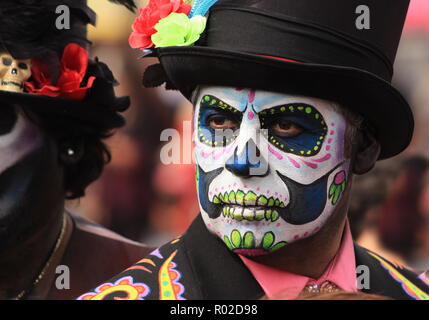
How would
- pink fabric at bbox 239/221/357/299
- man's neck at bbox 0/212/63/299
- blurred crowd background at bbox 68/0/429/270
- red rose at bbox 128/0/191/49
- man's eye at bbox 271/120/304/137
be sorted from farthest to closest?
blurred crowd background at bbox 68/0/429/270, man's neck at bbox 0/212/63/299, red rose at bbox 128/0/191/49, pink fabric at bbox 239/221/357/299, man's eye at bbox 271/120/304/137

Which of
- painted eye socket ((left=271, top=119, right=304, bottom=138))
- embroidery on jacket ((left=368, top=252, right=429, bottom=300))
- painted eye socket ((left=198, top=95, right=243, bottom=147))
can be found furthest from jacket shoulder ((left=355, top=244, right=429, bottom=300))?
painted eye socket ((left=198, top=95, right=243, bottom=147))

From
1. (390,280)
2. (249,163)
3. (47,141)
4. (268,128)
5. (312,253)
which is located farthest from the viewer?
(47,141)

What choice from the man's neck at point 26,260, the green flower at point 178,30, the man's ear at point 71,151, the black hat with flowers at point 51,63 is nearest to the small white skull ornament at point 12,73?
the black hat with flowers at point 51,63

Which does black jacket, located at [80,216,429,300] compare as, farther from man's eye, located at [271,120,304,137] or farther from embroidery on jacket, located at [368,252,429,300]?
man's eye, located at [271,120,304,137]

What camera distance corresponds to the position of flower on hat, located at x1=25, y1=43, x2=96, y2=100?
4578mm

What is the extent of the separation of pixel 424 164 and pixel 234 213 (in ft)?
11.0

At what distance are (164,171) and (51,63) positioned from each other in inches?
116

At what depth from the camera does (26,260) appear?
4.84m

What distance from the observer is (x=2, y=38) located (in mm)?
4457

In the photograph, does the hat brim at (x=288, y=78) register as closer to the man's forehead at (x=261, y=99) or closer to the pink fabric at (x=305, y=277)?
the man's forehead at (x=261, y=99)

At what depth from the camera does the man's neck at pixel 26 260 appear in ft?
15.5

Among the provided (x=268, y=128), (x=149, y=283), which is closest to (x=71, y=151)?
(x=149, y=283)

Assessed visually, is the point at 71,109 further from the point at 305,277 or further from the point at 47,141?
the point at 305,277

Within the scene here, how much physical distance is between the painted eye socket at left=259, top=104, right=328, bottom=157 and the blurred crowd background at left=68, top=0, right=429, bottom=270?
300cm
